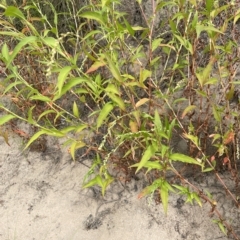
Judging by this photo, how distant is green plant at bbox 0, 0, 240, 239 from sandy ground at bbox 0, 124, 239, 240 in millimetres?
99

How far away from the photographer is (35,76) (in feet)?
7.45

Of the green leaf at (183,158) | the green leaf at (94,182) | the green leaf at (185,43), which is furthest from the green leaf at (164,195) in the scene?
the green leaf at (185,43)

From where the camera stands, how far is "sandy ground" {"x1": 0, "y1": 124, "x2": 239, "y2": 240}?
1.88 meters

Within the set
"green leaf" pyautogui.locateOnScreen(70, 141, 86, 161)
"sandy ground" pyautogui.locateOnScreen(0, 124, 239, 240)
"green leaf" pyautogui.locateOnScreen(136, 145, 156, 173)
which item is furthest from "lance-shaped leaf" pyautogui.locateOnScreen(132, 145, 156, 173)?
"sandy ground" pyautogui.locateOnScreen(0, 124, 239, 240)

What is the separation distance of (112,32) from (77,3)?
116 centimetres

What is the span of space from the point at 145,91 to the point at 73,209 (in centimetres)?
70

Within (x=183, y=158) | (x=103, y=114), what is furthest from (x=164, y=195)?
(x=103, y=114)

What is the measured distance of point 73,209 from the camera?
203cm

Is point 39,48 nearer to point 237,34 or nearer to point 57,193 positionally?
point 57,193

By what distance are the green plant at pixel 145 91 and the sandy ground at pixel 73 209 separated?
0.10m

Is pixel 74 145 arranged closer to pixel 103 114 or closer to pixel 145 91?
pixel 103 114

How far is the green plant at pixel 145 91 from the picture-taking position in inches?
58.1

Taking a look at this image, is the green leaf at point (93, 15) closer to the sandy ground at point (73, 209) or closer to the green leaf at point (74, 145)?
the green leaf at point (74, 145)

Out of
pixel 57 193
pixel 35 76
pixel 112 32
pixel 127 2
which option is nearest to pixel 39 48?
pixel 112 32
